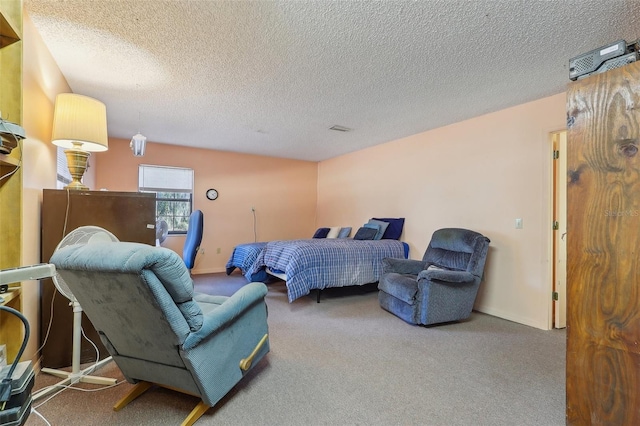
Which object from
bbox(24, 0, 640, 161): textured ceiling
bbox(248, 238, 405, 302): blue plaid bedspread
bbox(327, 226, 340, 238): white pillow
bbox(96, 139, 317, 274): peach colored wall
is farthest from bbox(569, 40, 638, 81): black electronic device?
bbox(96, 139, 317, 274): peach colored wall

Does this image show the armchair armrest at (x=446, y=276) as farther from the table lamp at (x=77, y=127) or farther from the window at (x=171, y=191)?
the window at (x=171, y=191)

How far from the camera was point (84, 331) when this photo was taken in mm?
2232

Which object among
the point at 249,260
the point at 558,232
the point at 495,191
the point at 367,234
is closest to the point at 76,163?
the point at 249,260

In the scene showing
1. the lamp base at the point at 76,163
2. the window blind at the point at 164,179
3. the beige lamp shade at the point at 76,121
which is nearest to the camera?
the beige lamp shade at the point at 76,121

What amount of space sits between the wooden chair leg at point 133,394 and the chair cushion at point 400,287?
2273 millimetres

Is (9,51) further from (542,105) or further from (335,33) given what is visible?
(542,105)

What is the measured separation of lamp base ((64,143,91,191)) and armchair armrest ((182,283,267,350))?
1547 millimetres

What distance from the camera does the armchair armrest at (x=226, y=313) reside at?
1403 millimetres

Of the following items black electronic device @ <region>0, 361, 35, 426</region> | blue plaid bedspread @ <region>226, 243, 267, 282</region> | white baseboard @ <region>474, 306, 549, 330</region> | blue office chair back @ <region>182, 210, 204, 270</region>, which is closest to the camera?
black electronic device @ <region>0, 361, 35, 426</region>

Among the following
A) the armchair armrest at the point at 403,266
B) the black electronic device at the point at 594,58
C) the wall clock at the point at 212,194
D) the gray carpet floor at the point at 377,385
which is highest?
the black electronic device at the point at 594,58

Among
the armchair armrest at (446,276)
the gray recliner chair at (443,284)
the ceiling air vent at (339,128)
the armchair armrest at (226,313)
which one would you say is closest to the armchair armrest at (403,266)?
the gray recliner chair at (443,284)

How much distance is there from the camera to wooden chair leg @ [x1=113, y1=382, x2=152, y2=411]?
5.48ft

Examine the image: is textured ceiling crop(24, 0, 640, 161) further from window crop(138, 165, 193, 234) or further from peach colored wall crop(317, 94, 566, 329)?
window crop(138, 165, 193, 234)

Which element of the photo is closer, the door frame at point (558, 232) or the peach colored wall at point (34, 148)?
the peach colored wall at point (34, 148)
